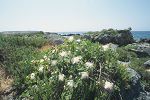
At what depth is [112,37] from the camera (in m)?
32.6

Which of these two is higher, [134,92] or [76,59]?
[76,59]

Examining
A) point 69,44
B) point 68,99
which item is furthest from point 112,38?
point 68,99

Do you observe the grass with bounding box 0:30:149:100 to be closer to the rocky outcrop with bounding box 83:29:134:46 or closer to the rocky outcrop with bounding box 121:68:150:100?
the rocky outcrop with bounding box 121:68:150:100

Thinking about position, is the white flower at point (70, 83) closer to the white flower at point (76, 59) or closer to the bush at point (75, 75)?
the bush at point (75, 75)

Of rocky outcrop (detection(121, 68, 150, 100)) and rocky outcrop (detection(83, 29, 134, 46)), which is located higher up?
rocky outcrop (detection(121, 68, 150, 100))

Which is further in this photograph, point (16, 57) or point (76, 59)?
point (16, 57)

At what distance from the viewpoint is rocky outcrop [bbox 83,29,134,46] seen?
3238 centimetres

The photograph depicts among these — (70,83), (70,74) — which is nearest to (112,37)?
(70,74)

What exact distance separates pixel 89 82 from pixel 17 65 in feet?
9.73

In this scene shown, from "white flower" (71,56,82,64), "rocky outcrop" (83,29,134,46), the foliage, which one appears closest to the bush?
"white flower" (71,56,82,64)

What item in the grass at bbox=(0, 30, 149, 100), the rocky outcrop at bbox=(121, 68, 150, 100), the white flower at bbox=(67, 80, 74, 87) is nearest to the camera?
the white flower at bbox=(67, 80, 74, 87)

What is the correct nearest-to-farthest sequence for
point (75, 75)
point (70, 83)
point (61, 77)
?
1. point (70, 83)
2. point (61, 77)
3. point (75, 75)

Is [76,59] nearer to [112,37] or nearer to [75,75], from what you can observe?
[75,75]

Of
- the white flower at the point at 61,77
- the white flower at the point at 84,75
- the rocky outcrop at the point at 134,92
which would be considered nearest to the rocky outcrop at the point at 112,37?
the rocky outcrop at the point at 134,92
